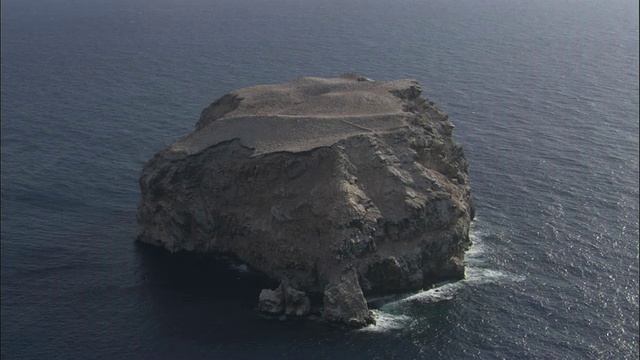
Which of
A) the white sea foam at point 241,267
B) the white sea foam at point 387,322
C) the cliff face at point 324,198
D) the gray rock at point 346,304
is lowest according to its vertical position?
the white sea foam at point 241,267

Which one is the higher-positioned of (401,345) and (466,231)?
(466,231)

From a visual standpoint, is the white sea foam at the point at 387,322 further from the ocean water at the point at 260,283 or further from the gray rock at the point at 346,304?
the gray rock at the point at 346,304

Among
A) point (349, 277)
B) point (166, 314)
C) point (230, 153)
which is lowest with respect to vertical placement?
point (166, 314)

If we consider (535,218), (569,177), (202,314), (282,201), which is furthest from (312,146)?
(569,177)

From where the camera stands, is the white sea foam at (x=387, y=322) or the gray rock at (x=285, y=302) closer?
the white sea foam at (x=387, y=322)

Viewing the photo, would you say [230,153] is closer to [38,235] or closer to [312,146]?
[312,146]

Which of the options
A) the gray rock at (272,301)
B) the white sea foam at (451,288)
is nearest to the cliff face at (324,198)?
the gray rock at (272,301)

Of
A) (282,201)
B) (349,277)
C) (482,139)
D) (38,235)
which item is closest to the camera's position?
(349,277)

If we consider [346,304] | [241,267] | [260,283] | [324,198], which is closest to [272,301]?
[260,283]

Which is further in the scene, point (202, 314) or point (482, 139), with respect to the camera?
point (482, 139)
